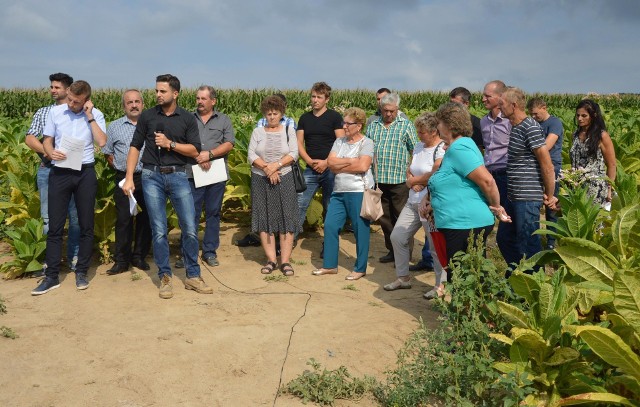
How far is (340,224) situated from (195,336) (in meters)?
2.37

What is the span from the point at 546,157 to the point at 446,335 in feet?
6.82

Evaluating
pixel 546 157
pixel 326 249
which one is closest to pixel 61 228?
pixel 326 249

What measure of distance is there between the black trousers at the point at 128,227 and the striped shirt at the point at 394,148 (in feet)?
8.38

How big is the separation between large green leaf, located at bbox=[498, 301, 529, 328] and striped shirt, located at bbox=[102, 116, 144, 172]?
172 inches

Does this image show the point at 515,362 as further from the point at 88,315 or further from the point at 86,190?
the point at 86,190

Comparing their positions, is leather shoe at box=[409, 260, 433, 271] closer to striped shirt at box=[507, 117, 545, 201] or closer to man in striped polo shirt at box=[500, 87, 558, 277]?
man in striped polo shirt at box=[500, 87, 558, 277]

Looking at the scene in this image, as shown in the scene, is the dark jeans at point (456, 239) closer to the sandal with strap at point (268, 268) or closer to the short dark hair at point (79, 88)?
the sandal with strap at point (268, 268)

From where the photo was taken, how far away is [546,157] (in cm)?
563

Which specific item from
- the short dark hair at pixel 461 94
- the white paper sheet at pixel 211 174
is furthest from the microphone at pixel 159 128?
the short dark hair at pixel 461 94

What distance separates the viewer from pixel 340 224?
7242mm

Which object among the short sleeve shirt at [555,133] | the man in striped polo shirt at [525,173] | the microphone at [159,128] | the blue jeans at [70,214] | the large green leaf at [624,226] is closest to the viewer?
the large green leaf at [624,226]

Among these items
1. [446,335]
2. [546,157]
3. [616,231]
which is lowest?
[446,335]

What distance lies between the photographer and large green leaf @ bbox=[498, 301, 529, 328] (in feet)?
13.3

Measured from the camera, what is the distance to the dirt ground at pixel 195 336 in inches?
176
